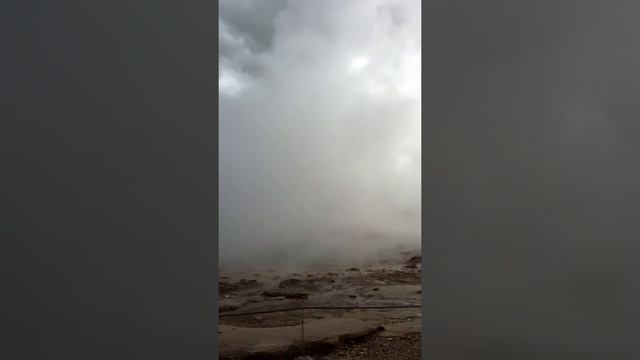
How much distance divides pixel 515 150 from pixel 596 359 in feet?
2.73

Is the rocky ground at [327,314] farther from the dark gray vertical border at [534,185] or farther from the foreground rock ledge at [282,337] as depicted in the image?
the dark gray vertical border at [534,185]

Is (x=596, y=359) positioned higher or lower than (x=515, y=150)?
lower

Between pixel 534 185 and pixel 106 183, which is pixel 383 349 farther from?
pixel 106 183

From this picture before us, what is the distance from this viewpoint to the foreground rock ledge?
3135 mm

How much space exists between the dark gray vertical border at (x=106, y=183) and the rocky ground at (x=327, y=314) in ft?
5.13

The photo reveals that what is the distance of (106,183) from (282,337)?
196cm

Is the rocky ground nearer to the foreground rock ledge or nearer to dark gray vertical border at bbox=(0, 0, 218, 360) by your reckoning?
the foreground rock ledge

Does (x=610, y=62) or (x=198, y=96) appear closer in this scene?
(x=198, y=96)

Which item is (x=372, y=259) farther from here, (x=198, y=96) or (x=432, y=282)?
(x=198, y=96)

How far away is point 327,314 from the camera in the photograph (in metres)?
3.42

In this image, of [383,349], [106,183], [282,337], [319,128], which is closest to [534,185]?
[106,183]

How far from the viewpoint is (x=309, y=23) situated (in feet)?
11.3

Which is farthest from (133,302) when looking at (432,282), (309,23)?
(309,23)

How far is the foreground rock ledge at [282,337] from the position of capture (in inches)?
123
